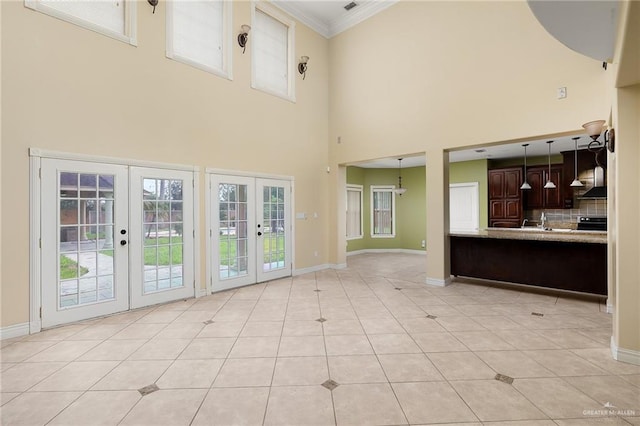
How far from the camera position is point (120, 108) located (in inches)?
→ 154

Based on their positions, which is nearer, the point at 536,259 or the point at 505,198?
the point at 536,259

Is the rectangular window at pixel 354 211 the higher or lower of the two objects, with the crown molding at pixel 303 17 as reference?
lower

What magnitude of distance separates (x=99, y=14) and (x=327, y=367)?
4.93 meters

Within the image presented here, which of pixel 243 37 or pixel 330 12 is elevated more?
pixel 330 12

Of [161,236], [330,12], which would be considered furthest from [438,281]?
[330,12]

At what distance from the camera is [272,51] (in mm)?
5988

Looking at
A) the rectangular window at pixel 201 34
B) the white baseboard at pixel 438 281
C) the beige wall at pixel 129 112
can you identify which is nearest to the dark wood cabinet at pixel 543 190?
the white baseboard at pixel 438 281

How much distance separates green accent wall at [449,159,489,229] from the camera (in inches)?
345

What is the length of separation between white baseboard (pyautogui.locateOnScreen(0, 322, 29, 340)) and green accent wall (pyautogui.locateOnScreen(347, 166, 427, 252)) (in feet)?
24.9

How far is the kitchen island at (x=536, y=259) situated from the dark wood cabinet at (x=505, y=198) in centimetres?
340

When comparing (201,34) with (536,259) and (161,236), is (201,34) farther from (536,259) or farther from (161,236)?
(536,259)

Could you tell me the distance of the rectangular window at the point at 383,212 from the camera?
10.1 meters

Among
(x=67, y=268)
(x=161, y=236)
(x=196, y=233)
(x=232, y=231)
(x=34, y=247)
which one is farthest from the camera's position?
(x=232, y=231)

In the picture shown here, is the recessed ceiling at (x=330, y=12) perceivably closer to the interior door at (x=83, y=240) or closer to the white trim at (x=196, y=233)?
the white trim at (x=196, y=233)
